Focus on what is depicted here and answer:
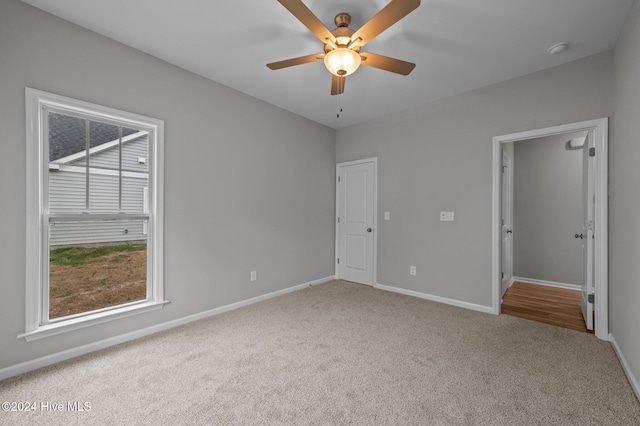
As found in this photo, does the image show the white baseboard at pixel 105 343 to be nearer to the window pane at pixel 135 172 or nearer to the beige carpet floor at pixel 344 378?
the beige carpet floor at pixel 344 378

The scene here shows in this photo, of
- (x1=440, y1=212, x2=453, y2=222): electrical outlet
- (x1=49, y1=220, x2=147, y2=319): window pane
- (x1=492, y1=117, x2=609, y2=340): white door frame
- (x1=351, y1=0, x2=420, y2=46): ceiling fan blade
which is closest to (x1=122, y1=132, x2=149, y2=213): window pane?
(x1=49, y1=220, x2=147, y2=319): window pane

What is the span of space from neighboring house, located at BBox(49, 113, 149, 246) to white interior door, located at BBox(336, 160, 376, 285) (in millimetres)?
2960

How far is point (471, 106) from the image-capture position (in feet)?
11.0

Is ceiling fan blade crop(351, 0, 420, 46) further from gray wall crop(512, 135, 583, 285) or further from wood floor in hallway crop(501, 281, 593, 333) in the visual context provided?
gray wall crop(512, 135, 583, 285)

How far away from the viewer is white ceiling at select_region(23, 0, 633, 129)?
2.01 meters

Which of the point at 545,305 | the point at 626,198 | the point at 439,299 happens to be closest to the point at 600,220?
the point at 626,198

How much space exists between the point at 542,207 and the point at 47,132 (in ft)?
21.0

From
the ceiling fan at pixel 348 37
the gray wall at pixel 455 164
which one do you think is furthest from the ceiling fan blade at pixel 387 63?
the gray wall at pixel 455 164

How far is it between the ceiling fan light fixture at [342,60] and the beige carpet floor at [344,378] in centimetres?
224

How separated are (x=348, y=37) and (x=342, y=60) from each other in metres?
0.16

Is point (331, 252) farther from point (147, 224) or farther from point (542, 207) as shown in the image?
point (542, 207)

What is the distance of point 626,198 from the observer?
2053 mm

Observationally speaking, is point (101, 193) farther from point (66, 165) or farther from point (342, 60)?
point (342, 60)

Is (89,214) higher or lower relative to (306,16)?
lower
